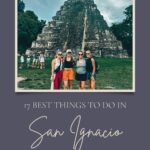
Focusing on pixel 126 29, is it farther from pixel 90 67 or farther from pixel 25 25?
pixel 25 25

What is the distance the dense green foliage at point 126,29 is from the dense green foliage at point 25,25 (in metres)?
1.17

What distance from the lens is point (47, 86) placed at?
26.2 ft

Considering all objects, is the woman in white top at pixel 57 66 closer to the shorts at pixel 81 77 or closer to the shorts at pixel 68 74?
the shorts at pixel 68 74

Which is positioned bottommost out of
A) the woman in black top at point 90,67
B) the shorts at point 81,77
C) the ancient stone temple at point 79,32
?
the shorts at point 81,77

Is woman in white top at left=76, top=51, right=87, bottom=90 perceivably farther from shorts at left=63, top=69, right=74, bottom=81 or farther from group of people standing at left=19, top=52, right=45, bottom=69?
group of people standing at left=19, top=52, right=45, bottom=69

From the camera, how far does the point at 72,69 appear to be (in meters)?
8.08

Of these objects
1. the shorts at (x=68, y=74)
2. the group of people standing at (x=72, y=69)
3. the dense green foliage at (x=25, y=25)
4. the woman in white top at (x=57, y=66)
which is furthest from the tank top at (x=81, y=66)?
the dense green foliage at (x=25, y=25)

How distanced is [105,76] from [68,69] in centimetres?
60

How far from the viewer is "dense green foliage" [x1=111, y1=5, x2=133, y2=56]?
8.02m

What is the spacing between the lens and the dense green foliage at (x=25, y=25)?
8.03 meters

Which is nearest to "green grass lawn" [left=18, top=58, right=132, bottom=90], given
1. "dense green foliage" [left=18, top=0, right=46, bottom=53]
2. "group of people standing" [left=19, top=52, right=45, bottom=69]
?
"group of people standing" [left=19, top=52, right=45, bottom=69]

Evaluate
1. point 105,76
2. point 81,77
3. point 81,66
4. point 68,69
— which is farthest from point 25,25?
point 105,76

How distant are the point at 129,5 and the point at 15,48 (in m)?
1.93

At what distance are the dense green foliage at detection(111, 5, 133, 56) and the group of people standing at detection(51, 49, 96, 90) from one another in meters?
0.56
